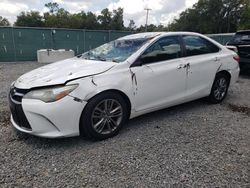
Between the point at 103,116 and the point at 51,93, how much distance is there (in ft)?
2.46

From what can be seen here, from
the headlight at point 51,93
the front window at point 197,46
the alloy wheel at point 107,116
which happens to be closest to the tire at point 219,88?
the front window at point 197,46

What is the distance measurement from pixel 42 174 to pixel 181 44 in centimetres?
290

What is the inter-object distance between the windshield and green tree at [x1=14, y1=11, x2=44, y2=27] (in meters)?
55.6

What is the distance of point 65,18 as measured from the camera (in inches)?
2191

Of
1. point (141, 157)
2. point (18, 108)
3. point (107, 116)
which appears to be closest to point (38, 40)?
point (18, 108)

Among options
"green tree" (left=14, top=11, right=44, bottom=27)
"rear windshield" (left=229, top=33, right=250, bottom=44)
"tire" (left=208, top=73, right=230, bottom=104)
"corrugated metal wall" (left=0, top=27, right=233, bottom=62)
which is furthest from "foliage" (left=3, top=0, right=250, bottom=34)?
"tire" (left=208, top=73, right=230, bottom=104)

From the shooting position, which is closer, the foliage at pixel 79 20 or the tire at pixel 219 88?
the tire at pixel 219 88

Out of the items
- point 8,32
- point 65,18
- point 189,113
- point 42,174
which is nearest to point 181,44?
point 189,113

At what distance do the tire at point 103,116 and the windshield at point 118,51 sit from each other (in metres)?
0.63

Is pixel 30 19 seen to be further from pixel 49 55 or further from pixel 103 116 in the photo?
pixel 103 116

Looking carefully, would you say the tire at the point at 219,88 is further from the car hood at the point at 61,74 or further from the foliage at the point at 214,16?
the foliage at the point at 214,16

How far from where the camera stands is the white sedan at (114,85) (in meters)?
2.63

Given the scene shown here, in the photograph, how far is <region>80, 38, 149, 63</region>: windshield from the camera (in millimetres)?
3322

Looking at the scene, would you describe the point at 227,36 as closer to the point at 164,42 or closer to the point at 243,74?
the point at 243,74
